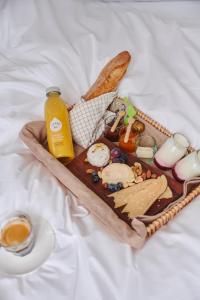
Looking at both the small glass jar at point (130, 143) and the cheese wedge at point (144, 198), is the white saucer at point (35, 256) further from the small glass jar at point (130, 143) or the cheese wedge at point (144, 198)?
the small glass jar at point (130, 143)

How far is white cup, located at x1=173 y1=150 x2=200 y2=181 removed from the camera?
0.84 m

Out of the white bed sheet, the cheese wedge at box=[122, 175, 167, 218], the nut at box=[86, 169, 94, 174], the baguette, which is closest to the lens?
the white bed sheet

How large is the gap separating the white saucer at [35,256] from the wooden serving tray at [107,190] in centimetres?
17

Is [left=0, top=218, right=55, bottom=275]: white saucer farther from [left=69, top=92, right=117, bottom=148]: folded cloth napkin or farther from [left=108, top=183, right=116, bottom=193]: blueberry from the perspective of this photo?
[left=69, top=92, right=117, bottom=148]: folded cloth napkin

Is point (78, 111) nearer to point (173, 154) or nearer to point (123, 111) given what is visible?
point (123, 111)

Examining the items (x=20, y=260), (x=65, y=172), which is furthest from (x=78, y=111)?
(x=20, y=260)

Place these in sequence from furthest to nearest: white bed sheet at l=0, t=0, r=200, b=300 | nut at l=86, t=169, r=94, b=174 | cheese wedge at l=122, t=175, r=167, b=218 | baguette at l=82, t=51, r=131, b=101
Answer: baguette at l=82, t=51, r=131, b=101
nut at l=86, t=169, r=94, b=174
cheese wedge at l=122, t=175, r=167, b=218
white bed sheet at l=0, t=0, r=200, b=300

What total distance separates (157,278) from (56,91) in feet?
2.00

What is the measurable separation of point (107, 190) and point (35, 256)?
0.26m

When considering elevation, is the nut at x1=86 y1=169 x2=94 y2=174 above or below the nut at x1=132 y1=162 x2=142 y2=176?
below

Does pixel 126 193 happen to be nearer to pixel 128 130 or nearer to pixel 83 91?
pixel 128 130

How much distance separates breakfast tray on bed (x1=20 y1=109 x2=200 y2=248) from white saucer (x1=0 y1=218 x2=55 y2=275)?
0.12 m

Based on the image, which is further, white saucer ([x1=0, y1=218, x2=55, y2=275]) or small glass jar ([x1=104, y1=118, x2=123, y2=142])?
small glass jar ([x1=104, y1=118, x2=123, y2=142])

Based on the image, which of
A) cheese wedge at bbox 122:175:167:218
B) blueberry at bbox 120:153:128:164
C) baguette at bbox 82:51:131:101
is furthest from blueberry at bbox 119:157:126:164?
baguette at bbox 82:51:131:101
